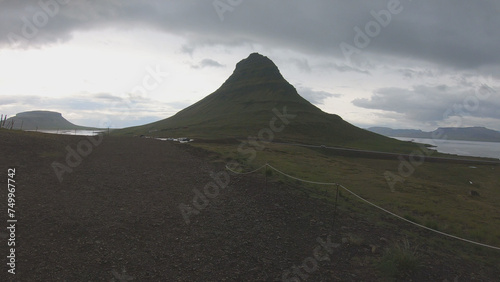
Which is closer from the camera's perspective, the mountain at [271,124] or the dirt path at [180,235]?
the dirt path at [180,235]

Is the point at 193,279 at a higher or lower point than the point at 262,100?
lower

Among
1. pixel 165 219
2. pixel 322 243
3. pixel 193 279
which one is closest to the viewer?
pixel 193 279

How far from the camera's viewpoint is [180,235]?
441 inches

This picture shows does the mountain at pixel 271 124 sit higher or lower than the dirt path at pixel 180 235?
higher

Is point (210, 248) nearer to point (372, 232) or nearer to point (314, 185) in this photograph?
point (372, 232)

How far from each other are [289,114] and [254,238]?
141m

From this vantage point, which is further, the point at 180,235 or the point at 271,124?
the point at 271,124

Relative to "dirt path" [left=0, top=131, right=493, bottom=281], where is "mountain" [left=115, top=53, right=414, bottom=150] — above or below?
above

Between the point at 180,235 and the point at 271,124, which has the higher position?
the point at 271,124

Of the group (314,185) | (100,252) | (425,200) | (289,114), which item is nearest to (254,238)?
(100,252)

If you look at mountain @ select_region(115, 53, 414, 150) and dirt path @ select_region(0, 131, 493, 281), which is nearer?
dirt path @ select_region(0, 131, 493, 281)

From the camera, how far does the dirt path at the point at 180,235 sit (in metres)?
8.57

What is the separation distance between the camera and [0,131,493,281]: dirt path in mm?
8570

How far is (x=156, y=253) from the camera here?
9516 mm
